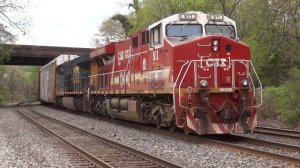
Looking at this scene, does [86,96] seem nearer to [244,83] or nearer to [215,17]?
[215,17]

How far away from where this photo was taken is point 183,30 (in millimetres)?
13070

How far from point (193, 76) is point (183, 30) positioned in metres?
1.70

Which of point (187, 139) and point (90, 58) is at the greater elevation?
point (90, 58)

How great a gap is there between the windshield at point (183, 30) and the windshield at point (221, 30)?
0.29 metres

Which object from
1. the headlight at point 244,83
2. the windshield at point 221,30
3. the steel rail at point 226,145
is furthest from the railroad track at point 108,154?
the windshield at point 221,30

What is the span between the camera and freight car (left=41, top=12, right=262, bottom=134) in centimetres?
1185

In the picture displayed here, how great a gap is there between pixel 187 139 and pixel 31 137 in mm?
5006

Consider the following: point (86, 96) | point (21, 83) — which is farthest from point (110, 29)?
point (21, 83)

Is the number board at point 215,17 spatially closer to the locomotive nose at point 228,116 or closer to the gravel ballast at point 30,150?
the locomotive nose at point 228,116

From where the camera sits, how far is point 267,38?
20.5 metres

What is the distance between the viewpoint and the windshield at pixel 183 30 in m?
12.9

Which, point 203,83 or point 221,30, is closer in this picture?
point 203,83

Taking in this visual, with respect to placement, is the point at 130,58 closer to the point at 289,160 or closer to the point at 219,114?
the point at 219,114

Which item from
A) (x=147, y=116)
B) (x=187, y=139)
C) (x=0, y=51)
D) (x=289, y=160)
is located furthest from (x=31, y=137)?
(x=0, y=51)
